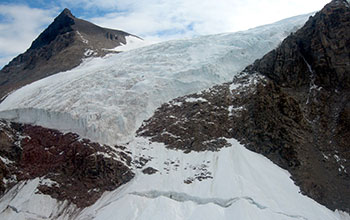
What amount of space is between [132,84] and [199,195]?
1219 cm

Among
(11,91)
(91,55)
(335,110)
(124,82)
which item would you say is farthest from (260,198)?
(91,55)

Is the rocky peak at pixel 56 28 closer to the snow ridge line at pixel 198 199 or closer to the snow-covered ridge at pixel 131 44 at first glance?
the snow-covered ridge at pixel 131 44

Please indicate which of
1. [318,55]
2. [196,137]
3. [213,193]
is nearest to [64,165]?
[196,137]

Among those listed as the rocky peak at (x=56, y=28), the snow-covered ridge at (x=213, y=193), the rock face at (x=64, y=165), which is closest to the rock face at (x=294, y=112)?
the snow-covered ridge at (x=213, y=193)

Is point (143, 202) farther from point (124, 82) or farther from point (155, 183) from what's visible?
point (124, 82)

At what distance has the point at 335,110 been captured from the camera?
2095 cm

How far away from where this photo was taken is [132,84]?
2538cm

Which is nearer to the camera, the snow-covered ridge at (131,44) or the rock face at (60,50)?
the rock face at (60,50)

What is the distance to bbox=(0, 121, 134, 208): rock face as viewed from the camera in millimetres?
18312

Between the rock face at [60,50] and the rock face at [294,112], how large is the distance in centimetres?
1936

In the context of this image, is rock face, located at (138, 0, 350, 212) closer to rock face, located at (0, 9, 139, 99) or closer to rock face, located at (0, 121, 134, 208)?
rock face, located at (0, 121, 134, 208)

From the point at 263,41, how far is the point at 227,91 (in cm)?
768

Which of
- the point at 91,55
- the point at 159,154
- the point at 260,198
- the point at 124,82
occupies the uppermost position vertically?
the point at 91,55

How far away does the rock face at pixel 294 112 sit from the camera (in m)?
18.9
